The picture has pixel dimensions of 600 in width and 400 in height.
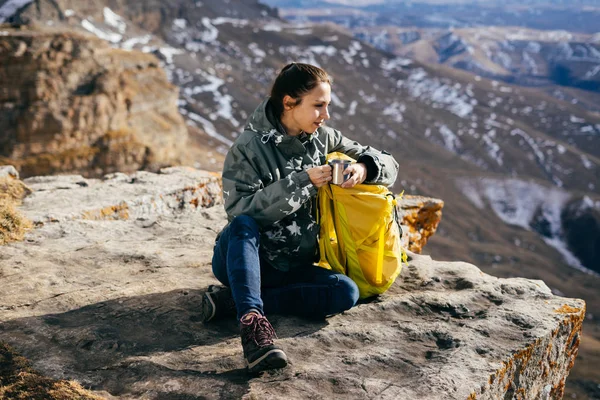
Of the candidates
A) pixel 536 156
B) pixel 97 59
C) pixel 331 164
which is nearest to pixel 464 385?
pixel 331 164

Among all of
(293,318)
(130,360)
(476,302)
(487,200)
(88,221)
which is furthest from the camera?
(487,200)

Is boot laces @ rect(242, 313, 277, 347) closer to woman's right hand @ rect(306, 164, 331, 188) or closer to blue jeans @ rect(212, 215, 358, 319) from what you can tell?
blue jeans @ rect(212, 215, 358, 319)

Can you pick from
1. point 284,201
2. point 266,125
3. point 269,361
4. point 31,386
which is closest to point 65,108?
point 266,125

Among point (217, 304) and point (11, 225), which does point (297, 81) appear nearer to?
point (217, 304)

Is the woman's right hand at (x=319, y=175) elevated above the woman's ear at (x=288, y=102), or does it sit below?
below

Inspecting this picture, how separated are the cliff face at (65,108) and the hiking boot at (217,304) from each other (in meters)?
36.7

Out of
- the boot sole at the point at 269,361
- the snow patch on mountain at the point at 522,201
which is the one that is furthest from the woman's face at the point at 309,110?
the snow patch on mountain at the point at 522,201

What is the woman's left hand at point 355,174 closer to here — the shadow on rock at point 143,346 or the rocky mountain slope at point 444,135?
the shadow on rock at point 143,346

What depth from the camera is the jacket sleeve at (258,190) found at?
4.72 meters

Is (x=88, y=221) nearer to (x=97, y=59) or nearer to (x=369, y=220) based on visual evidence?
(x=369, y=220)

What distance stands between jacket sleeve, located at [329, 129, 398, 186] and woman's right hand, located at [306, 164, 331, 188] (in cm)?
56

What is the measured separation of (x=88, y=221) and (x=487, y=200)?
133859 millimetres

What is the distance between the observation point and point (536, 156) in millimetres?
163625

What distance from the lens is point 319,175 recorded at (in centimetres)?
477
